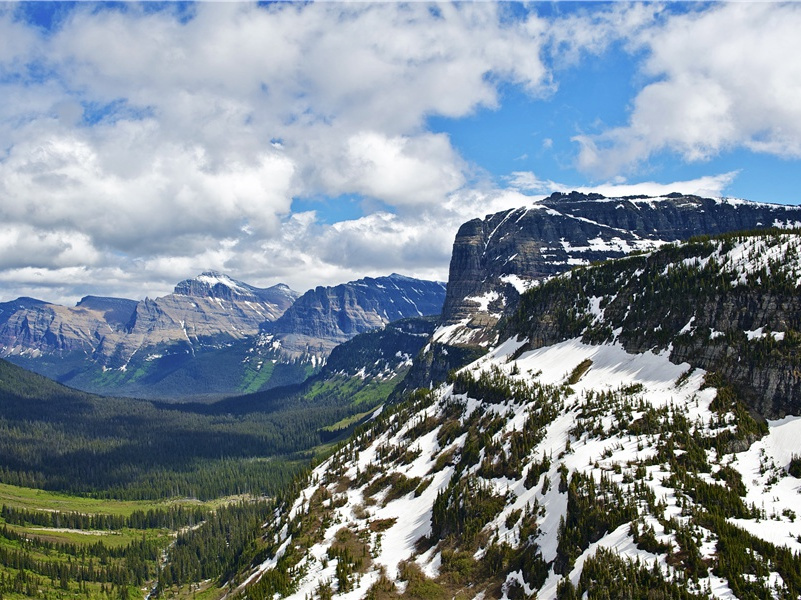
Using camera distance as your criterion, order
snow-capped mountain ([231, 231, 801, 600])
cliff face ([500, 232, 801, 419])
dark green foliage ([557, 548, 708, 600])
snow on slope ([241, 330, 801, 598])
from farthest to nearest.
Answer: cliff face ([500, 232, 801, 419]) < snow on slope ([241, 330, 801, 598]) < snow-capped mountain ([231, 231, 801, 600]) < dark green foliage ([557, 548, 708, 600])

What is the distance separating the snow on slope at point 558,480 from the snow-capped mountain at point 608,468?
14.0 inches

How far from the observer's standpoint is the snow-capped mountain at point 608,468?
66.5 meters

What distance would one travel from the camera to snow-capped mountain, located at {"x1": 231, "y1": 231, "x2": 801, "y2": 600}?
218 feet

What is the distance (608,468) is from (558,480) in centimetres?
799

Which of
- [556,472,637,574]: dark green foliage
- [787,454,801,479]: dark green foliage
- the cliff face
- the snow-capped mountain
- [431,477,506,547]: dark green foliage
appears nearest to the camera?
the snow-capped mountain

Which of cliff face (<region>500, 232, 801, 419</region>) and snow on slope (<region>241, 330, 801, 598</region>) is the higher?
cliff face (<region>500, 232, 801, 419</region>)

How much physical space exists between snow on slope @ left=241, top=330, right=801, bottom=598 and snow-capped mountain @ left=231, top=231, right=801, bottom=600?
1.17ft

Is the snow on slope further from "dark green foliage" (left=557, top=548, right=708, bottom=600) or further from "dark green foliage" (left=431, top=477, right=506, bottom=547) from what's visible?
"dark green foliage" (left=557, top=548, right=708, bottom=600)

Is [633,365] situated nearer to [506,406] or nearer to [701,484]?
[506,406]

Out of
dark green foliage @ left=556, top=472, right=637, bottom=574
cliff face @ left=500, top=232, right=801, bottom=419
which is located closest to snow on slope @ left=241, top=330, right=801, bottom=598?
dark green foliage @ left=556, top=472, right=637, bottom=574

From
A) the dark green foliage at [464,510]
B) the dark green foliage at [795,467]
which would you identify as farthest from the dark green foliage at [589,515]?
the dark green foliage at [795,467]

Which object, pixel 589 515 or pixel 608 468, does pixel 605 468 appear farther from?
pixel 589 515

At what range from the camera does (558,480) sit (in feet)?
290

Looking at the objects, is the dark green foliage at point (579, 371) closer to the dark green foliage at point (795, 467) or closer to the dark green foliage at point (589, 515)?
the dark green foliage at point (795, 467)
